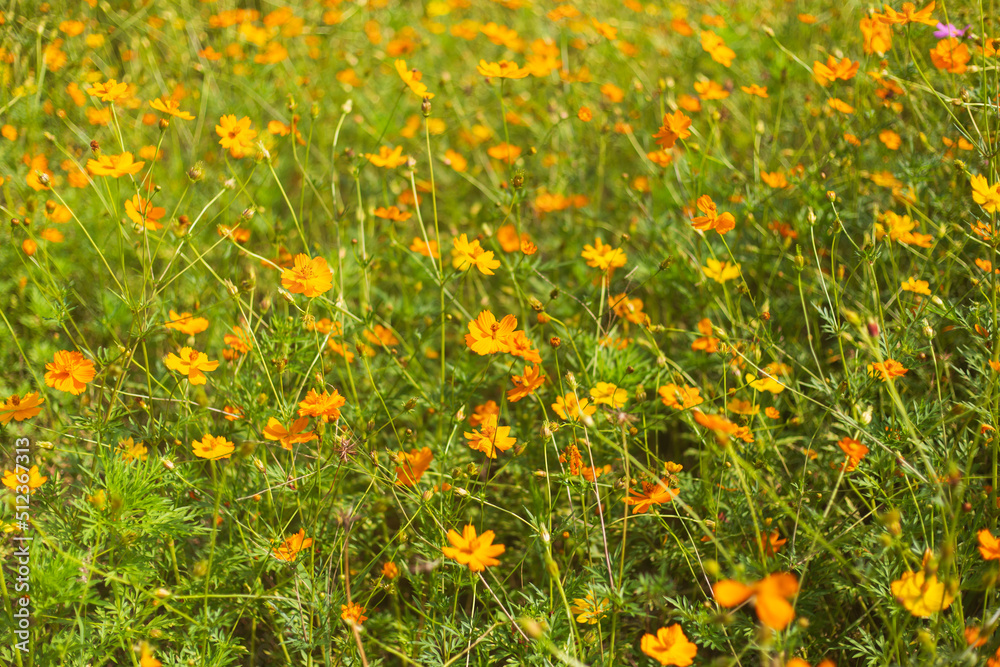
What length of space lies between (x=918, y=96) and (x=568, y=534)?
1929mm

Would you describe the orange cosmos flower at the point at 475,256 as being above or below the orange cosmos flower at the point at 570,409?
above

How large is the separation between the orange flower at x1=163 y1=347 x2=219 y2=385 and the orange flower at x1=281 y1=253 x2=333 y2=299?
27 centimetres


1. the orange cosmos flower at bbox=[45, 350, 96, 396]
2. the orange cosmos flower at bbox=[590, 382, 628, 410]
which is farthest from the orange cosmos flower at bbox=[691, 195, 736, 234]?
the orange cosmos flower at bbox=[45, 350, 96, 396]

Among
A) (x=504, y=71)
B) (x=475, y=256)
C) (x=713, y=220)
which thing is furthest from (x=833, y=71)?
Result: (x=475, y=256)

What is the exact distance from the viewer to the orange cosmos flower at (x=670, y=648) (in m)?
1.22

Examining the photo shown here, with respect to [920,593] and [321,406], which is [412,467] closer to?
[321,406]

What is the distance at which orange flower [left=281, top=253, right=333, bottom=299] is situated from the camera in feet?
5.03

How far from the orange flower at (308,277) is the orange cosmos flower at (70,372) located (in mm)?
458

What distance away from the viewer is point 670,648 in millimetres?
1263

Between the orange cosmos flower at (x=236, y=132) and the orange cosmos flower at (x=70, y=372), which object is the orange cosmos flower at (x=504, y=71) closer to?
the orange cosmos flower at (x=236, y=132)

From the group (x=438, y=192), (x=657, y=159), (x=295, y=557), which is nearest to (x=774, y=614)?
(x=295, y=557)

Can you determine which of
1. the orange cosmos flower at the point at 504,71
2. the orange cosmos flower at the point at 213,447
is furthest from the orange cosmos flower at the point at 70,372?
the orange cosmos flower at the point at 504,71

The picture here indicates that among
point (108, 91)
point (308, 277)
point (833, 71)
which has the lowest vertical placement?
point (308, 277)

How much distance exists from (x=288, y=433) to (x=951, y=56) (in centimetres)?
193
